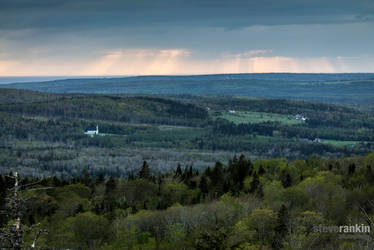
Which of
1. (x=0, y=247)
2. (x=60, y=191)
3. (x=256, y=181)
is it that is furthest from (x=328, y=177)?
(x=0, y=247)

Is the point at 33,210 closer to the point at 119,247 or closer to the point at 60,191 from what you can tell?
the point at 60,191

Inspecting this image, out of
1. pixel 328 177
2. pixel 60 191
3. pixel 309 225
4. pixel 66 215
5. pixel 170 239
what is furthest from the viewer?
pixel 60 191

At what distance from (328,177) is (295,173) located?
18081 millimetres

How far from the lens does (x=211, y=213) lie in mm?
64438

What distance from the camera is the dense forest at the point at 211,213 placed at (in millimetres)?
47562

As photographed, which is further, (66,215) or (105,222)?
(66,215)

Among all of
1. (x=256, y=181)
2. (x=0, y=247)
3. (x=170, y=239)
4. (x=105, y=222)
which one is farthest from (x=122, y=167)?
(x=0, y=247)

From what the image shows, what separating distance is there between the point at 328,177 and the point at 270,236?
118 feet

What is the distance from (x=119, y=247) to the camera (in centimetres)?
5666

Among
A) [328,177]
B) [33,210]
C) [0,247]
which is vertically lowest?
[33,210]

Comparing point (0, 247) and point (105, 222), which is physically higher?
point (0, 247)

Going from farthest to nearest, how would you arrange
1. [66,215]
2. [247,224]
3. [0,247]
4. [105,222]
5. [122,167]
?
1. [122,167]
2. [66,215]
3. [105,222]
4. [247,224]
5. [0,247]

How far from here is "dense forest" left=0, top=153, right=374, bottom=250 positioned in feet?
156

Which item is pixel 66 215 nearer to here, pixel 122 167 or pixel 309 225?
pixel 309 225
